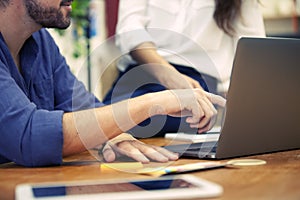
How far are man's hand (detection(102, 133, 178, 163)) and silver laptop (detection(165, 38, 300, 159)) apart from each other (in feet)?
0.19

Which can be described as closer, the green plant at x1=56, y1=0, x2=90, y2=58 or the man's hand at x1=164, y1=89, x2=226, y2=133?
the man's hand at x1=164, y1=89, x2=226, y2=133

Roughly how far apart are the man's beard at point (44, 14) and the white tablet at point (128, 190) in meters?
0.58

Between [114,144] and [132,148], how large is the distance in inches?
2.1

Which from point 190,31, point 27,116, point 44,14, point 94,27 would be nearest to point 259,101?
point 27,116

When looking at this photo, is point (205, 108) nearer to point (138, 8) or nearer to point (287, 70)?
point (287, 70)

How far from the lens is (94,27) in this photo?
13.0ft

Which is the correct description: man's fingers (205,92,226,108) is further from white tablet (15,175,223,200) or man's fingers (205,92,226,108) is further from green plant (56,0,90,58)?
green plant (56,0,90,58)

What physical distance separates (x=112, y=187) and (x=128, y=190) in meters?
0.03

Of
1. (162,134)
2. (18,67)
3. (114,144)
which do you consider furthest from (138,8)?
(114,144)

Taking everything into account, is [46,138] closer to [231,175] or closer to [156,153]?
[156,153]

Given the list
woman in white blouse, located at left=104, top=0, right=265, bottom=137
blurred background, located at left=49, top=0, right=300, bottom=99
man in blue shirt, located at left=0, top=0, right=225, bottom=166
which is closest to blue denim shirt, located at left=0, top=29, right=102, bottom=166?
man in blue shirt, located at left=0, top=0, right=225, bottom=166

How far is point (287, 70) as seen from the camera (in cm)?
103

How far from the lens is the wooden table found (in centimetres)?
71

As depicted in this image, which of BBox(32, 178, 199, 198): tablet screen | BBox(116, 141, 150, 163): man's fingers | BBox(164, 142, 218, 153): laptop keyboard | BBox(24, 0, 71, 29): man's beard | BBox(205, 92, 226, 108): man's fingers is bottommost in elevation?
BBox(164, 142, 218, 153): laptop keyboard
